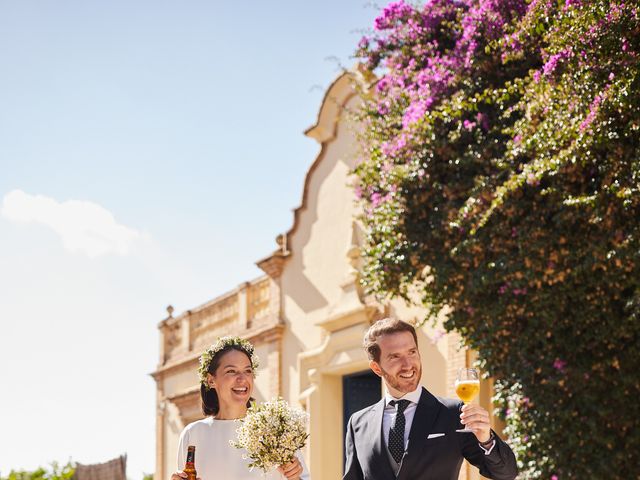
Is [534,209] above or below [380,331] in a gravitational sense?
above

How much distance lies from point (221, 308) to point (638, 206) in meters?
12.3

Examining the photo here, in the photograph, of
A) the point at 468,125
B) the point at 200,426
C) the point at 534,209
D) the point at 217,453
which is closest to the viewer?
the point at 217,453

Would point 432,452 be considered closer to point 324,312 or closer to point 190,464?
point 190,464

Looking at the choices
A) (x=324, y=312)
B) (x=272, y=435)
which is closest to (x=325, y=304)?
(x=324, y=312)

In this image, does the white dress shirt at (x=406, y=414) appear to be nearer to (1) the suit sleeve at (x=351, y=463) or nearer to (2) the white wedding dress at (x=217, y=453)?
(1) the suit sleeve at (x=351, y=463)

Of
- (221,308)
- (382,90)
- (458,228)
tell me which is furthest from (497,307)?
(221,308)

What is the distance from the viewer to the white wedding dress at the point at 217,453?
5.23 metres

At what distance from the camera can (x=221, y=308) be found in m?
19.3

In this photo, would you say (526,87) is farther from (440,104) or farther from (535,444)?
(535,444)

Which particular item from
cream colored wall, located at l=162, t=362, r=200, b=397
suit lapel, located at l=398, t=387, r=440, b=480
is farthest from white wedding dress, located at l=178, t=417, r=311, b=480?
cream colored wall, located at l=162, t=362, r=200, b=397

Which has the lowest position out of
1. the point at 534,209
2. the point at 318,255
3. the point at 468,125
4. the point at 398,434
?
the point at 398,434

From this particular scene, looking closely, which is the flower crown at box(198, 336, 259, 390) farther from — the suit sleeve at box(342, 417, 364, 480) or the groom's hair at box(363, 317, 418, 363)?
the groom's hair at box(363, 317, 418, 363)

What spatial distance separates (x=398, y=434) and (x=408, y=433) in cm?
5

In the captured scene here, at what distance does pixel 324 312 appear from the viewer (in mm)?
15227
